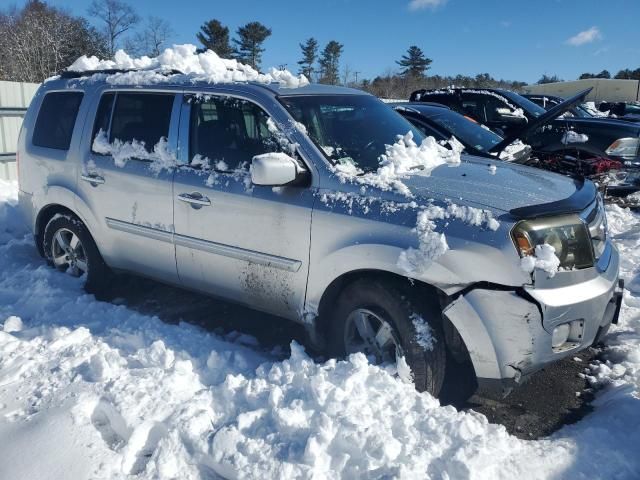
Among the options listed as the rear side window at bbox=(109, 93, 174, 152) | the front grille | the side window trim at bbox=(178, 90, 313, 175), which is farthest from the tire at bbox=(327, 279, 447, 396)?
the rear side window at bbox=(109, 93, 174, 152)

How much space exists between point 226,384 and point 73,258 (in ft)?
8.55

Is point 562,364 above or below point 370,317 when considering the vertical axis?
below

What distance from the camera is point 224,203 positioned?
377 centimetres

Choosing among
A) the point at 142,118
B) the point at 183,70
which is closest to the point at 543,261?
the point at 142,118

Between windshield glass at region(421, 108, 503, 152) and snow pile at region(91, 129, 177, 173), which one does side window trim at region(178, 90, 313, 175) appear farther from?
windshield glass at region(421, 108, 503, 152)

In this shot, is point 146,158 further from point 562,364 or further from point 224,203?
A: point 562,364

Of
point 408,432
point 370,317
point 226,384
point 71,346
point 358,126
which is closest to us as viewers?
point 408,432

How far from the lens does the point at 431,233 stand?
296cm

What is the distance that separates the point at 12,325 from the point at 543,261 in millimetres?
3523

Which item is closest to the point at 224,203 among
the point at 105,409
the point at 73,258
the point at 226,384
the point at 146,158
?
the point at 146,158

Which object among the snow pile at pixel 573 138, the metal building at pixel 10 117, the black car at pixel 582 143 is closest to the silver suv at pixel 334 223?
the black car at pixel 582 143

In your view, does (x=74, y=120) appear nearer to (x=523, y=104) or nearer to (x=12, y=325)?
(x=12, y=325)

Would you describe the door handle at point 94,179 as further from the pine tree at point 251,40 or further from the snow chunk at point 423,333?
the pine tree at point 251,40

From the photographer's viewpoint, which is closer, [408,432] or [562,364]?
[408,432]
